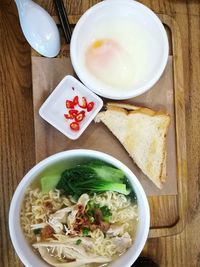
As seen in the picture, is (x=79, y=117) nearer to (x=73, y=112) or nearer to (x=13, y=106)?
(x=73, y=112)

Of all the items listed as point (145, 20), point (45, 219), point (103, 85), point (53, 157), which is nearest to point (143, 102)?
point (103, 85)

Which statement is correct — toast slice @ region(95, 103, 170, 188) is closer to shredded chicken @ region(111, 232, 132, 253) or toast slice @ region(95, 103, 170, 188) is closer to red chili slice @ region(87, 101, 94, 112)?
red chili slice @ region(87, 101, 94, 112)

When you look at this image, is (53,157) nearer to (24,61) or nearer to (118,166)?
(118,166)

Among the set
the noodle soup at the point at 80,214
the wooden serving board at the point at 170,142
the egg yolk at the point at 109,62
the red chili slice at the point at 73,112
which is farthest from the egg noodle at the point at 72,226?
the egg yolk at the point at 109,62

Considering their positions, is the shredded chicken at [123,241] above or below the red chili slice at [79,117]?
below

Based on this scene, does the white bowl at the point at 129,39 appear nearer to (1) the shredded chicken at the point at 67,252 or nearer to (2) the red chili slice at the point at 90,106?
(2) the red chili slice at the point at 90,106

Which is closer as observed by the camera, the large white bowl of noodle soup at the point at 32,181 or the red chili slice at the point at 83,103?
the large white bowl of noodle soup at the point at 32,181
